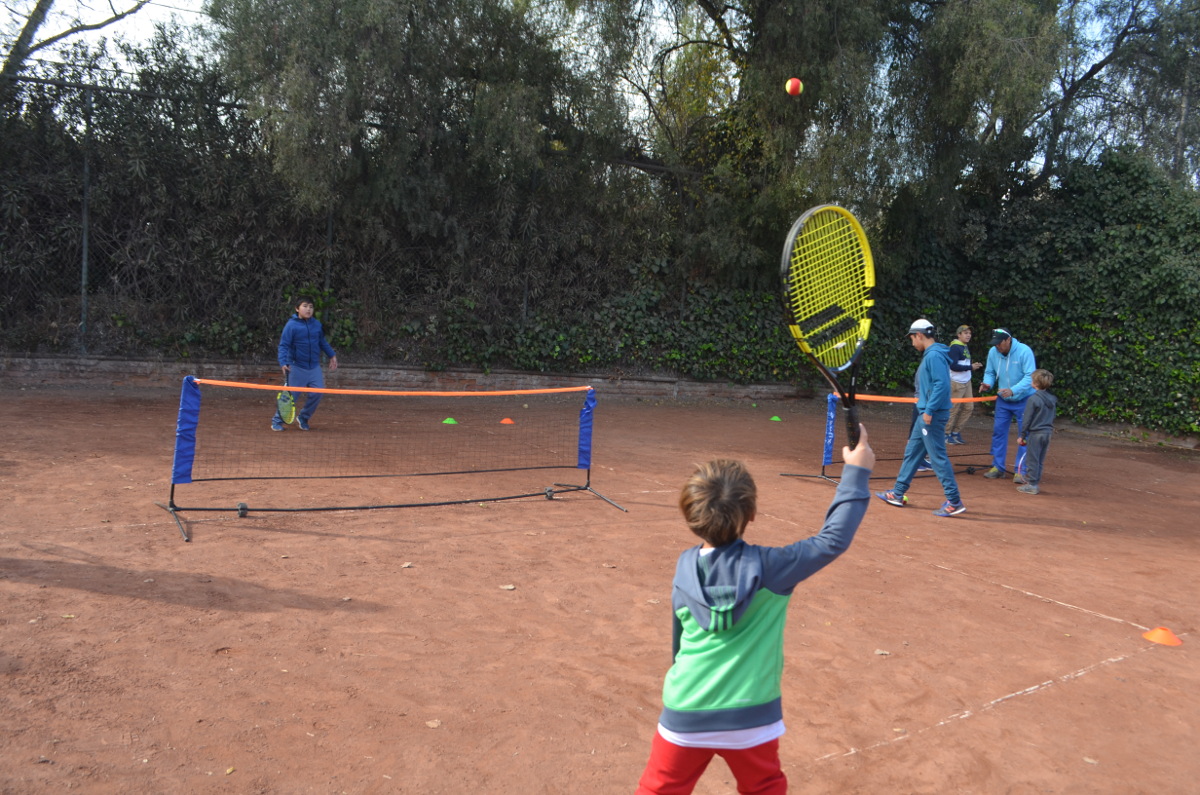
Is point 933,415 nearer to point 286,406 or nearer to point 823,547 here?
point 823,547

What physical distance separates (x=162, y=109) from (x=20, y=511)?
9303 mm

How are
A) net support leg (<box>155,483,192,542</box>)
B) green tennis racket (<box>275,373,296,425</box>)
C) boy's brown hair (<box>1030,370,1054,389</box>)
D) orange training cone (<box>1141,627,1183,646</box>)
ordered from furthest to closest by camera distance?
green tennis racket (<box>275,373,296,425</box>)
boy's brown hair (<box>1030,370,1054,389</box>)
net support leg (<box>155,483,192,542</box>)
orange training cone (<box>1141,627,1183,646</box>)

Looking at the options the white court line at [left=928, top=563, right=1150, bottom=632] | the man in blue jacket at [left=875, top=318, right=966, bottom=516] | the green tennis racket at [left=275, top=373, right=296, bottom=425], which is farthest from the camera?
the green tennis racket at [left=275, top=373, right=296, bottom=425]

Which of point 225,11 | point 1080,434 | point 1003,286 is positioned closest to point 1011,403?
point 1080,434

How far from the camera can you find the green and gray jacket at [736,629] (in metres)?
2.39

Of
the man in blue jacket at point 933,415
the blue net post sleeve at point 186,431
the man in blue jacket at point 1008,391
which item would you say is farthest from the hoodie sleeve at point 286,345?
the man in blue jacket at point 1008,391

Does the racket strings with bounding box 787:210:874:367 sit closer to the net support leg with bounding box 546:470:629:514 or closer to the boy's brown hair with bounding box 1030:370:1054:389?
the net support leg with bounding box 546:470:629:514

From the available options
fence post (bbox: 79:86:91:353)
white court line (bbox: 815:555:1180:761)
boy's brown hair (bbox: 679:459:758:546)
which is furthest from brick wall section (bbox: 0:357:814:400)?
boy's brown hair (bbox: 679:459:758:546)

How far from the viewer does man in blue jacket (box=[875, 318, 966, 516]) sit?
812cm

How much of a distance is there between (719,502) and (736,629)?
14.3 inches

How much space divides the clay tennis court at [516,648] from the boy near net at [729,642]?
1095mm

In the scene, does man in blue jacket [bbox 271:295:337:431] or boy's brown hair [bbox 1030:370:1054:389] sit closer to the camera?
boy's brown hair [bbox 1030:370:1054:389]

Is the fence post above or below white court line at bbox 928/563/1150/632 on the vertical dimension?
above

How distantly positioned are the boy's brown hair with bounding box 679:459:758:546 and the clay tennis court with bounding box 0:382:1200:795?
58.7 inches
